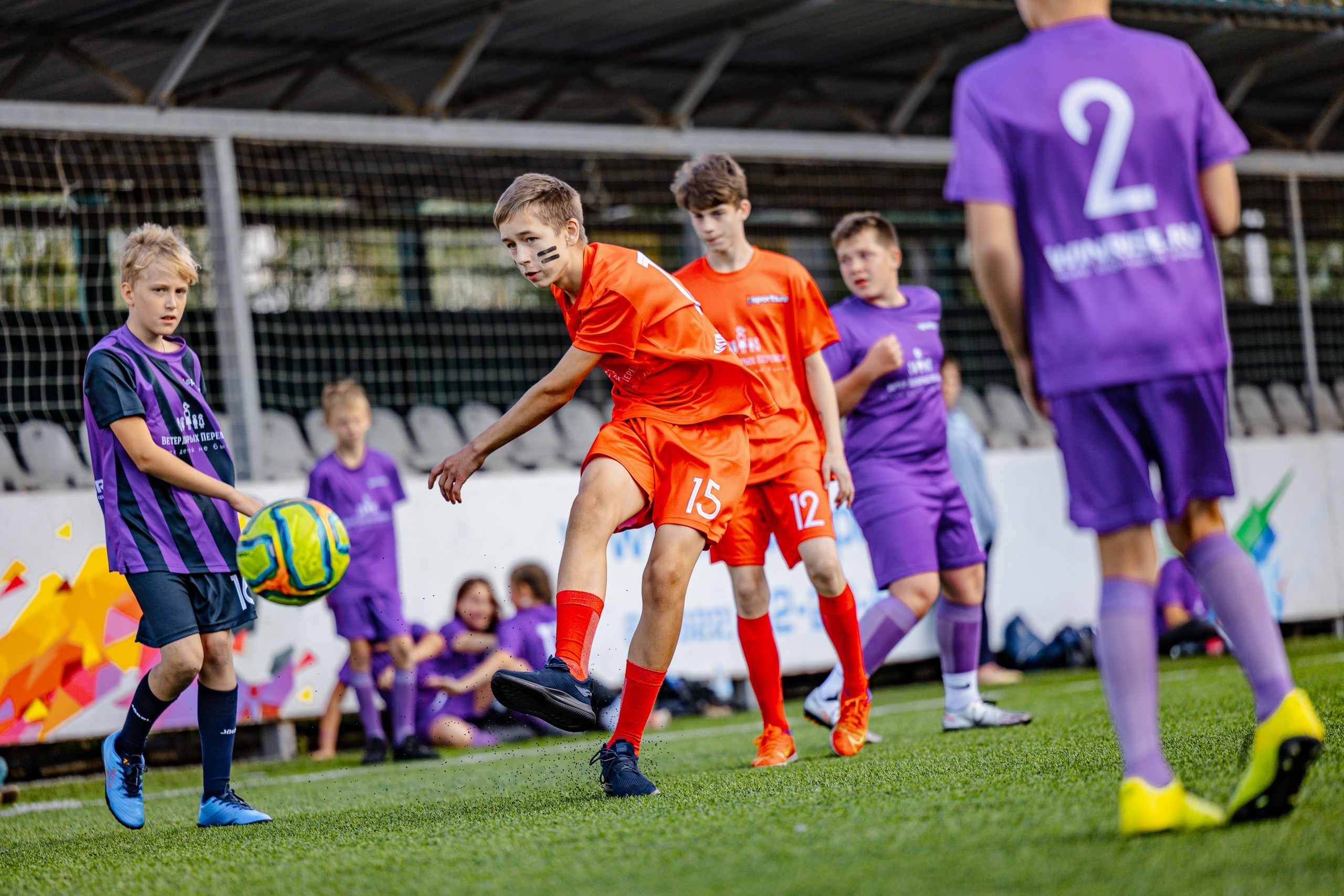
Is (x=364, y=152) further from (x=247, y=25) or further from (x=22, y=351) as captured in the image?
(x=22, y=351)

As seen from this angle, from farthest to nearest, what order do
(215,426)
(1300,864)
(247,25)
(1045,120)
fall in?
(247,25), (215,426), (1045,120), (1300,864)

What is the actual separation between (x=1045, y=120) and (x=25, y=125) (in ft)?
23.6

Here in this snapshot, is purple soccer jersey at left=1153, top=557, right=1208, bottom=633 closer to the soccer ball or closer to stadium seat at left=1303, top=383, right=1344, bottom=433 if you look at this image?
stadium seat at left=1303, top=383, right=1344, bottom=433

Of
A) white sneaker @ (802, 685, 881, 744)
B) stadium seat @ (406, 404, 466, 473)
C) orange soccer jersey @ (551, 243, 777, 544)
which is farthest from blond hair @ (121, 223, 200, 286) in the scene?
stadium seat @ (406, 404, 466, 473)

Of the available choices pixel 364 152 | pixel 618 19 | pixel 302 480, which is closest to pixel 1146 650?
pixel 302 480

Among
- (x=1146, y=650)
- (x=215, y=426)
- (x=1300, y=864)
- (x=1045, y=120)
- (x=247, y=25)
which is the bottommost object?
(x=1300, y=864)

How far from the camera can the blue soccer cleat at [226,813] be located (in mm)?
4723

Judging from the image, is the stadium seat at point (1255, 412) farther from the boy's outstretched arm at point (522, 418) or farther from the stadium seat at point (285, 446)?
the boy's outstretched arm at point (522, 418)

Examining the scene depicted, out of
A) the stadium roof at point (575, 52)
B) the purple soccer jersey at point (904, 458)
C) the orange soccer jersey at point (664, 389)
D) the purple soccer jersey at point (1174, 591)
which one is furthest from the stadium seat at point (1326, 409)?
the orange soccer jersey at point (664, 389)

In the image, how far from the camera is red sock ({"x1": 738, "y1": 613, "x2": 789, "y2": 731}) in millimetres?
5324

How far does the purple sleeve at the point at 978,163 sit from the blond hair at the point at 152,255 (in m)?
2.67

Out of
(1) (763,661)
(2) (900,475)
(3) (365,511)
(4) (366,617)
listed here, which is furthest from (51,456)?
(2) (900,475)

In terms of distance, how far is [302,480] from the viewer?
891cm

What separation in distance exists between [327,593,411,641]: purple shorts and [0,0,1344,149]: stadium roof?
328 centimetres
